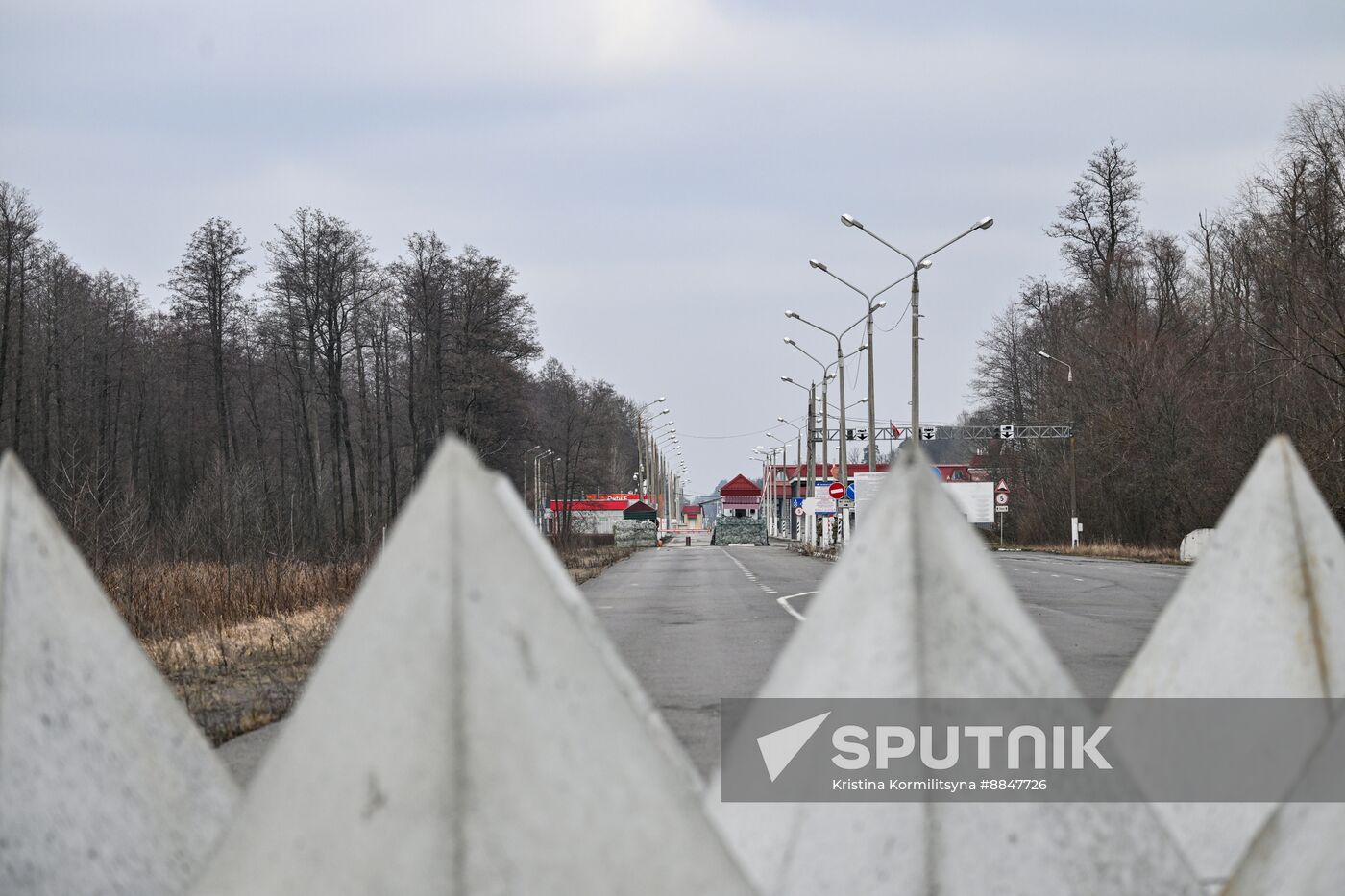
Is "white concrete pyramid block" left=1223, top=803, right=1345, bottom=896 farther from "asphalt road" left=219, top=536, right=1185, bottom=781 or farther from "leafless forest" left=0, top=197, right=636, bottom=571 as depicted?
"leafless forest" left=0, top=197, right=636, bottom=571

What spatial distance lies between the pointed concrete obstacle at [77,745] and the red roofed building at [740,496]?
12094cm

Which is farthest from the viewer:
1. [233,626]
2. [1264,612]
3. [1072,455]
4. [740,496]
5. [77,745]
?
[740,496]

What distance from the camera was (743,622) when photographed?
1714cm

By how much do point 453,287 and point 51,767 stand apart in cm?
5412

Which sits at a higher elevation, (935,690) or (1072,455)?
(1072,455)

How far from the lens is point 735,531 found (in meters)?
79.8

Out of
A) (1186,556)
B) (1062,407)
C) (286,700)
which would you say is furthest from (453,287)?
(286,700)

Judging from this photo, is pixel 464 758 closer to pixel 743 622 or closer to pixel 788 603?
pixel 743 622

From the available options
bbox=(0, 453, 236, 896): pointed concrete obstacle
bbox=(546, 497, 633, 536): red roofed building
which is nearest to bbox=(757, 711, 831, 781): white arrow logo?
bbox=(0, 453, 236, 896): pointed concrete obstacle

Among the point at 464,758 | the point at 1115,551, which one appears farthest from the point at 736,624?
the point at 1115,551

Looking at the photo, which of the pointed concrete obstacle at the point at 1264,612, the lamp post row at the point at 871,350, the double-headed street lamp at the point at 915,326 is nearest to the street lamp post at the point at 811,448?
the lamp post row at the point at 871,350

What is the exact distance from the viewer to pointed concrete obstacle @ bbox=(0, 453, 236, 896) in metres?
3.06

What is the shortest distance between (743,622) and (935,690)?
14.5 metres

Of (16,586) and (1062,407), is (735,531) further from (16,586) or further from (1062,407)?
(16,586)
